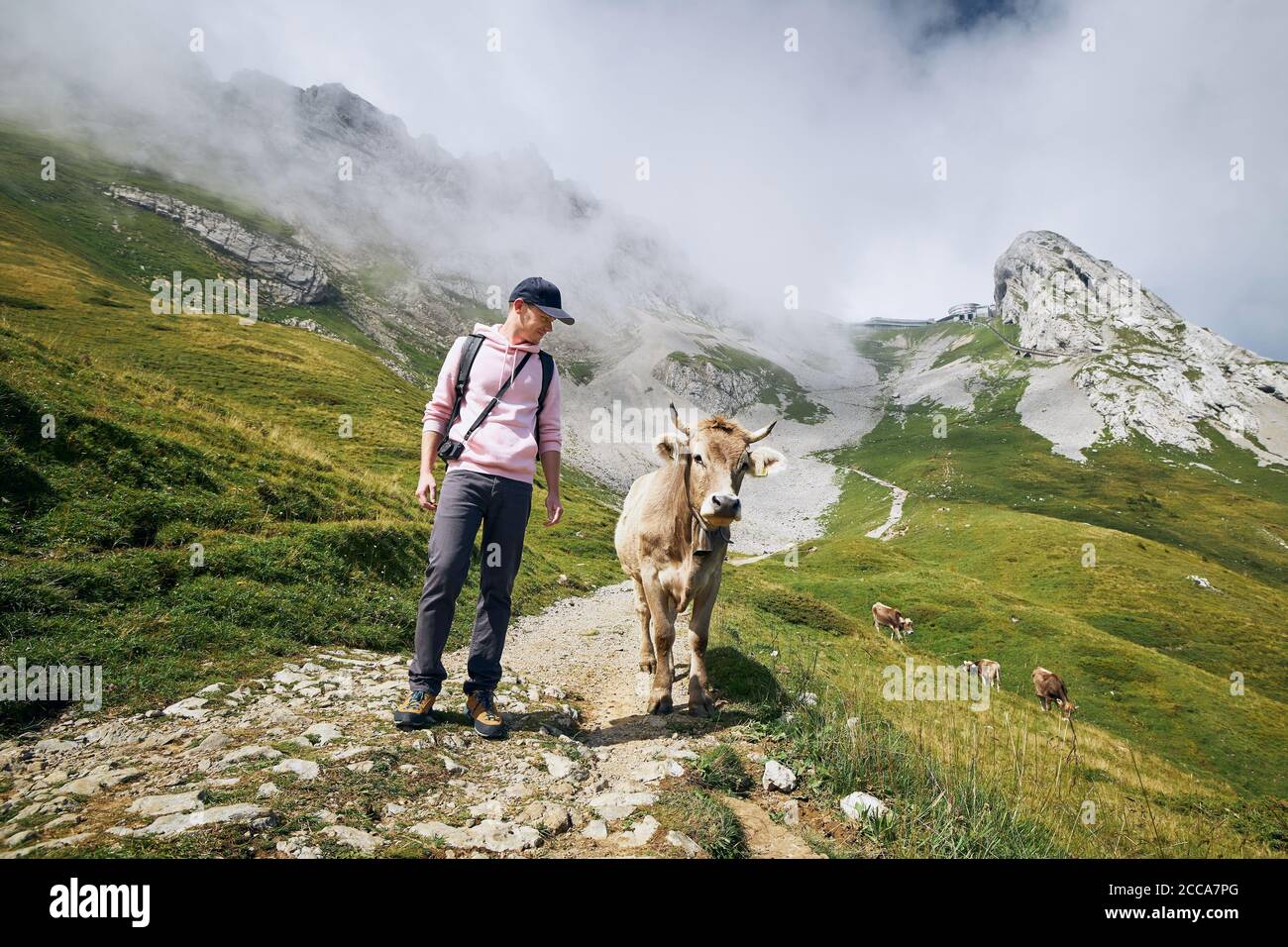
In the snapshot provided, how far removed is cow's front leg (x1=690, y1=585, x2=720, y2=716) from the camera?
24.4ft

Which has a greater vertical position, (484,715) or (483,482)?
(483,482)

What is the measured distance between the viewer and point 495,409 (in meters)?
5.93

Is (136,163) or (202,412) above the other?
(136,163)

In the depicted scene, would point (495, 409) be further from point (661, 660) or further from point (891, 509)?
point (891, 509)

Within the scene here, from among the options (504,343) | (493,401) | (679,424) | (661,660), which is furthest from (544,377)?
(661,660)

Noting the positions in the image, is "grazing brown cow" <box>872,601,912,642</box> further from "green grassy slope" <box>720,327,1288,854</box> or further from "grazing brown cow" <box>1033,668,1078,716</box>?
"grazing brown cow" <box>1033,668,1078,716</box>

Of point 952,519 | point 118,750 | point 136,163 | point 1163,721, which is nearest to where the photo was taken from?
point 118,750

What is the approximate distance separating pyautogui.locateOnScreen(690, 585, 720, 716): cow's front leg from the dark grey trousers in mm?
2838

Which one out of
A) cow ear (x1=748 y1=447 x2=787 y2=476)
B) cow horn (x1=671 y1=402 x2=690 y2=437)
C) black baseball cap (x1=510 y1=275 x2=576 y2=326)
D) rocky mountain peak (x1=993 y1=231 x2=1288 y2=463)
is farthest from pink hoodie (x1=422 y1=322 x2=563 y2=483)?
rocky mountain peak (x1=993 y1=231 x2=1288 y2=463)

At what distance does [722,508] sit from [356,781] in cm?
428
